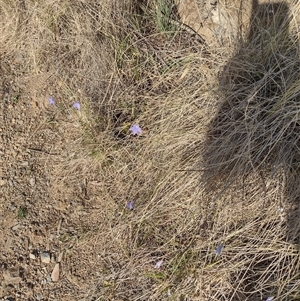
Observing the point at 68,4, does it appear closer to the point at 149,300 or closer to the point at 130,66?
the point at 130,66

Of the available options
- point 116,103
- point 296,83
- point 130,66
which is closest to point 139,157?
point 116,103

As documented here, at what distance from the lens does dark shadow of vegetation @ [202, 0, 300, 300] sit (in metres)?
1.93

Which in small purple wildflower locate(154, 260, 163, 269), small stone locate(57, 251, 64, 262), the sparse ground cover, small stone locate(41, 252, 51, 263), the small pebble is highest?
the sparse ground cover

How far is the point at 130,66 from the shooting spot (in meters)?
2.31

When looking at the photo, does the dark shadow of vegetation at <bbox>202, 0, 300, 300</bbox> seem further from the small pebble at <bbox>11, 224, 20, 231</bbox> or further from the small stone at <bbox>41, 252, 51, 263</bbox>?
Result: the small pebble at <bbox>11, 224, 20, 231</bbox>

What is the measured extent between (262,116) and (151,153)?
54 centimetres

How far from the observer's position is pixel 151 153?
2.15 m

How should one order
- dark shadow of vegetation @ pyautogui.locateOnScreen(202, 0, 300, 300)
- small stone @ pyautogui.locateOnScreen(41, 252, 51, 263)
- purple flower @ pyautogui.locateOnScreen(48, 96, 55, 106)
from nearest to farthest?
dark shadow of vegetation @ pyautogui.locateOnScreen(202, 0, 300, 300), small stone @ pyautogui.locateOnScreen(41, 252, 51, 263), purple flower @ pyautogui.locateOnScreen(48, 96, 55, 106)

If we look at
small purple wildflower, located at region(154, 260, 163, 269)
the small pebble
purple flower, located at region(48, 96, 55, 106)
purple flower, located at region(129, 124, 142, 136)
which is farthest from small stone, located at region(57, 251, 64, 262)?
purple flower, located at region(48, 96, 55, 106)

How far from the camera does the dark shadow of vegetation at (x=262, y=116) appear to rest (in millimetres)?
1931

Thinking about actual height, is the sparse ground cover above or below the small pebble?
above

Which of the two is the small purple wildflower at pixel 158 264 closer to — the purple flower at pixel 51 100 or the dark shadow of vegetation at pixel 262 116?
the dark shadow of vegetation at pixel 262 116

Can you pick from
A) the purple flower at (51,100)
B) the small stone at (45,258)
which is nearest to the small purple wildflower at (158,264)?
the small stone at (45,258)

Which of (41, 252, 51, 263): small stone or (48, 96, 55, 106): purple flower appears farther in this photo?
(48, 96, 55, 106): purple flower
